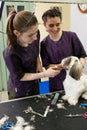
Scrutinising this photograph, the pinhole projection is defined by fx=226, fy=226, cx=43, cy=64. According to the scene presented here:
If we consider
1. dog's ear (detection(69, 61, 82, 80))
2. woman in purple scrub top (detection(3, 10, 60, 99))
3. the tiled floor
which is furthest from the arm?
the tiled floor

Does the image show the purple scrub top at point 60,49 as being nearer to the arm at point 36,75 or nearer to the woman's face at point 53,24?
the woman's face at point 53,24

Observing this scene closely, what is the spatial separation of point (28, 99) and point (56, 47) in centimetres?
44

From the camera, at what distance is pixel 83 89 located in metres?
1.39

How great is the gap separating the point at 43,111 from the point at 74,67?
310 mm

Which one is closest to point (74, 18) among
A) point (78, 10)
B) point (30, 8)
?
point (78, 10)

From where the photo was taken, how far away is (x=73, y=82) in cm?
140

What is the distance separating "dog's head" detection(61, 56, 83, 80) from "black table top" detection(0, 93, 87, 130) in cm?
18

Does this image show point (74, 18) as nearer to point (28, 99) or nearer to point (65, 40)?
point (65, 40)

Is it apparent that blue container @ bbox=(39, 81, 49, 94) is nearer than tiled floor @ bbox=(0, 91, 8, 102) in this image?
Yes

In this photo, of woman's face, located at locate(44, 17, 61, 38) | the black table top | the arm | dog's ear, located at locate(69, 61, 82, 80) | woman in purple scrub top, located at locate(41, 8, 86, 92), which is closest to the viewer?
the black table top

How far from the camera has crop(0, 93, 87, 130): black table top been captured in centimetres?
115

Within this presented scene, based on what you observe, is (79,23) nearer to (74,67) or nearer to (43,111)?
(74,67)

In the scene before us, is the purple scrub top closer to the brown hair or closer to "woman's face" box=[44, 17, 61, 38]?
"woman's face" box=[44, 17, 61, 38]

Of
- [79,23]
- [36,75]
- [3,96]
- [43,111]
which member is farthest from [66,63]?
[3,96]
